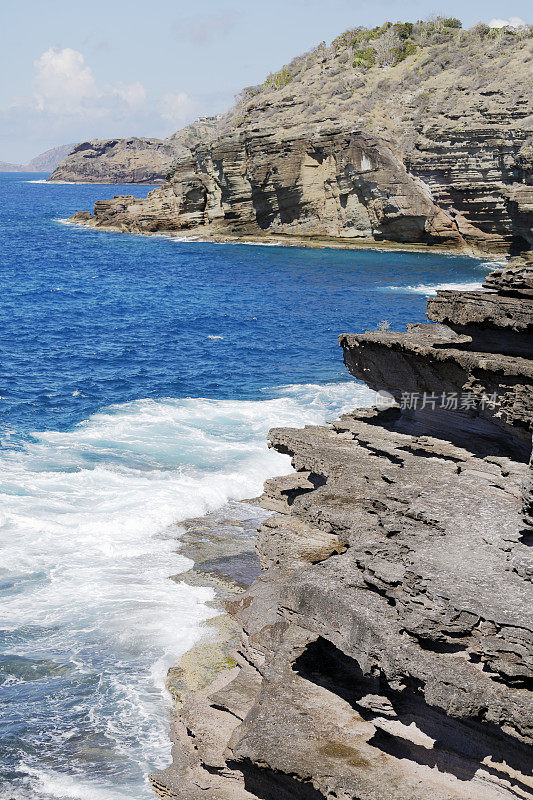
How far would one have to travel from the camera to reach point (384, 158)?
222 feet

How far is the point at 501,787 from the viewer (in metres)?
6.90

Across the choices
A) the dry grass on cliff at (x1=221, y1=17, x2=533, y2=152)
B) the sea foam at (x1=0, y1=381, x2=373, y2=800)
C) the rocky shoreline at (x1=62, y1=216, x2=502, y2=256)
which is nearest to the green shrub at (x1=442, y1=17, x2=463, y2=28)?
the dry grass on cliff at (x1=221, y1=17, x2=533, y2=152)

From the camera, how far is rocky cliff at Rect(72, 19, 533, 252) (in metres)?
64.2

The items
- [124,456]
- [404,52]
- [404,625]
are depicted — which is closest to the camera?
[404,625]

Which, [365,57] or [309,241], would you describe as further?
[365,57]

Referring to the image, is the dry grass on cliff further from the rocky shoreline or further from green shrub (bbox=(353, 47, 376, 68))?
the rocky shoreline

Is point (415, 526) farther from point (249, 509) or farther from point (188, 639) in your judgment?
point (249, 509)

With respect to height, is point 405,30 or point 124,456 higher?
point 405,30

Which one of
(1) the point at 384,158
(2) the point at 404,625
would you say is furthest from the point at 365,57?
(2) the point at 404,625

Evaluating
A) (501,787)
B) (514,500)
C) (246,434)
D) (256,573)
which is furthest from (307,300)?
(501,787)

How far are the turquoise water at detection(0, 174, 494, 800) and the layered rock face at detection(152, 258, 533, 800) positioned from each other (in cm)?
168

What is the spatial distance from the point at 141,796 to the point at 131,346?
29242 millimetres

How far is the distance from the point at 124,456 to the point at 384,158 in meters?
55.1

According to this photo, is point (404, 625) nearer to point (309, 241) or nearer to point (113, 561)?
point (113, 561)
